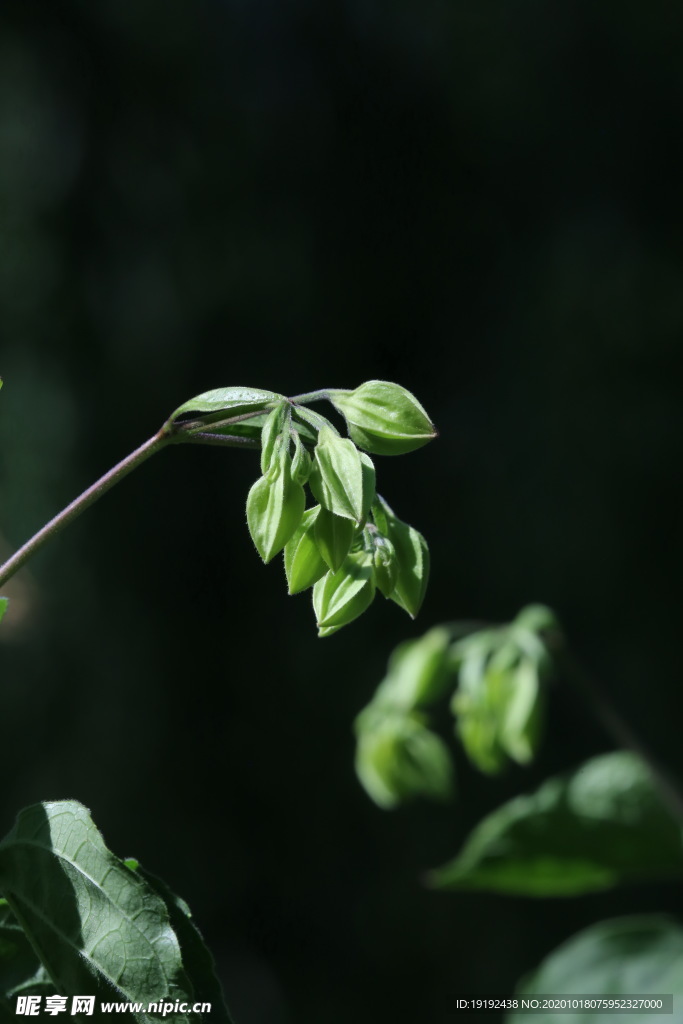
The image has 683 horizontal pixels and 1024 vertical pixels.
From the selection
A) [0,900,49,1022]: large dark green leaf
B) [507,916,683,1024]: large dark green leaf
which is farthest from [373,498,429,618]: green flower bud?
[507,916,683,1024]: large dark green leaf

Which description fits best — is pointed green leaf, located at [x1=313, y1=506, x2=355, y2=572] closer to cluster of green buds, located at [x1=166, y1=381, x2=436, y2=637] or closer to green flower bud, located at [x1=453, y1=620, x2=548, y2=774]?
cluster of green buds, located at [x1=166, y1=381, x2=436, y2=637]

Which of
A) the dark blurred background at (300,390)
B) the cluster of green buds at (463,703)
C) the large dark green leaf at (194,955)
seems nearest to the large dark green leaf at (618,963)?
the cluster of green buds at (463,703)

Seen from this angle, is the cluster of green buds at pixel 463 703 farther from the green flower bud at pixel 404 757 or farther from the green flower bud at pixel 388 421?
the green flower bud at pixel 388 421

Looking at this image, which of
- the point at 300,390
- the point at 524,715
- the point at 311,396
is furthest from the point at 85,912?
the point at 300,390

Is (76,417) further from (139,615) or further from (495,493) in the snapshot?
(495,493)

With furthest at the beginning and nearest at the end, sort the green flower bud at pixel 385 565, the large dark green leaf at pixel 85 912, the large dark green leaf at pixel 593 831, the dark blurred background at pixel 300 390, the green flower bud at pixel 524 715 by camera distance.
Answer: the dark blurred background at pixel 300 390 → the large dark green leaf at pixel 593 831 → the green flower bud at pixel 524 715 → the green flower bud at pixel 385 565 → the large dark green leaf at pixel 85 912

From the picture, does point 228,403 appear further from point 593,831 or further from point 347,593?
point 593,831
